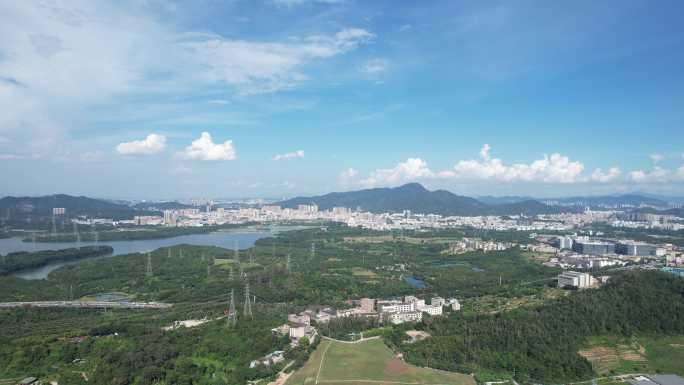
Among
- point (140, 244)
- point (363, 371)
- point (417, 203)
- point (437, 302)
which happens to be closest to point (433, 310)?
point (437, 302)

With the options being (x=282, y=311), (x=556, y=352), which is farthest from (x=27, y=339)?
(x=556, y=352)

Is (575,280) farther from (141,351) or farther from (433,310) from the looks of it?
(141,351)

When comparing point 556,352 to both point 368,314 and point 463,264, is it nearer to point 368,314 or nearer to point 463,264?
point 368,314

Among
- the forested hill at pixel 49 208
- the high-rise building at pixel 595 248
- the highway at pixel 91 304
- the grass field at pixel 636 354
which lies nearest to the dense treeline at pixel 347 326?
the grass field at pixel 636 354

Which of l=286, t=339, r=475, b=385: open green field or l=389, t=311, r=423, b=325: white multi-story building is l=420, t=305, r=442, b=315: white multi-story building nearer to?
l=389, t=311, r=423, b=325: white multi-story building

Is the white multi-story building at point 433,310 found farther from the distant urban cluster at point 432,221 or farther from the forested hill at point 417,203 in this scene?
the forested hill at point 417,203

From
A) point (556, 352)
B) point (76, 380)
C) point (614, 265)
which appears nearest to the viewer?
point (76, 380)

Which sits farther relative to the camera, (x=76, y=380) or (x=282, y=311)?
(x=282, y=311)
